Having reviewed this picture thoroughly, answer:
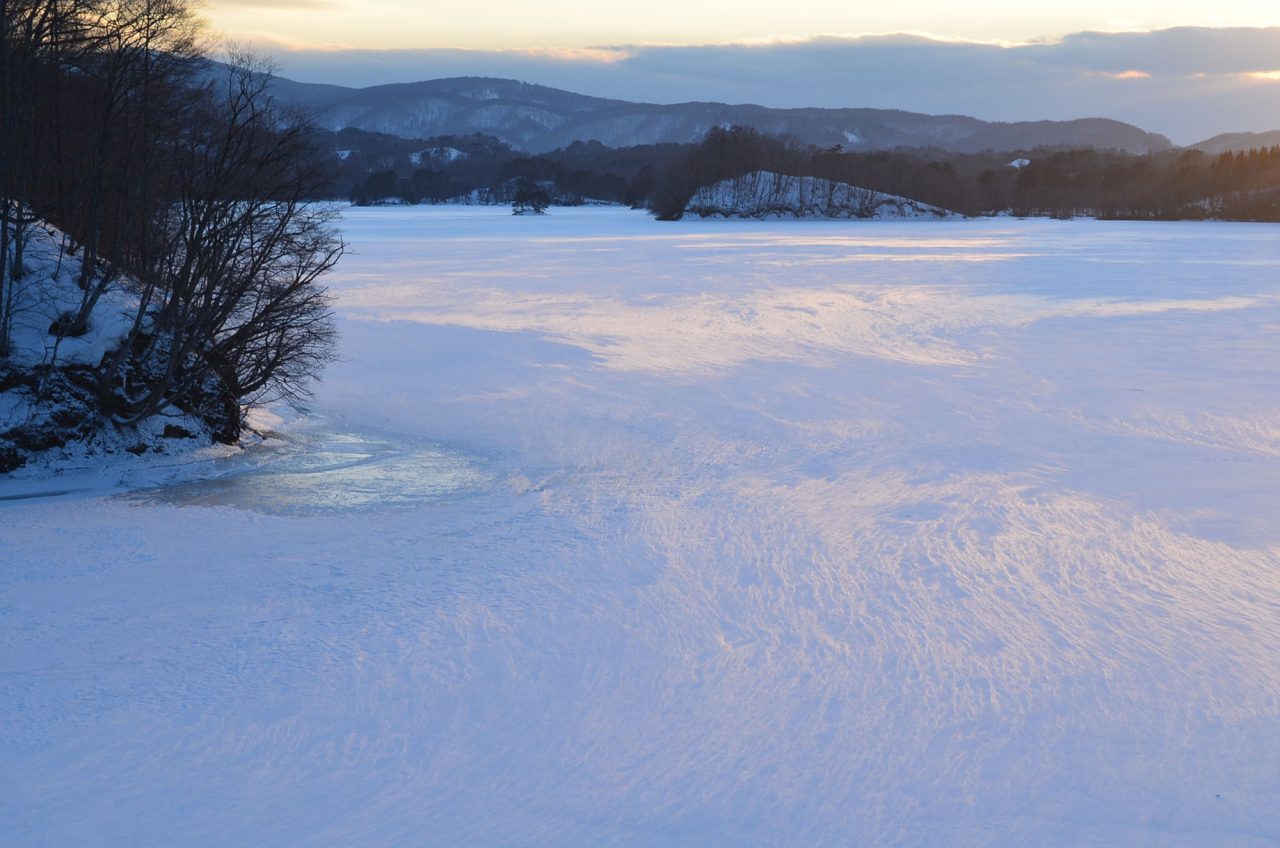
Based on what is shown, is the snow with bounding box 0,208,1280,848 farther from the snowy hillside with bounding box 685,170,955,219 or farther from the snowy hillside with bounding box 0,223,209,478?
the snowy hillside with bounding box 685,170,955,219

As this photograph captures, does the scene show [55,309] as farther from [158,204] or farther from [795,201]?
[795,201]

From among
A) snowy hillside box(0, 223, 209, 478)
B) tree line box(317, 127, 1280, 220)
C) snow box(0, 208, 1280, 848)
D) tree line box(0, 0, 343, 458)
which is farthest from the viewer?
tree line box(317, 127, 1280, 220)

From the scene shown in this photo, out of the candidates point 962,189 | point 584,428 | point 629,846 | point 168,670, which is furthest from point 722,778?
point 962,189

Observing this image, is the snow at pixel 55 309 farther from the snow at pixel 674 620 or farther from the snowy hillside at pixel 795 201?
the snowy hillside at pixel 795 201

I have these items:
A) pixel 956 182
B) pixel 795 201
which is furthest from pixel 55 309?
pixel 956 182

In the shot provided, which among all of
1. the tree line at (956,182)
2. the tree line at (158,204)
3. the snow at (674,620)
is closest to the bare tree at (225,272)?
the tree line at (158,204)

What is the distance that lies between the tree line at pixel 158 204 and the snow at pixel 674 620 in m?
1.23

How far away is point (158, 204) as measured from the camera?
1334 cm

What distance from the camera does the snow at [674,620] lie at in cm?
489

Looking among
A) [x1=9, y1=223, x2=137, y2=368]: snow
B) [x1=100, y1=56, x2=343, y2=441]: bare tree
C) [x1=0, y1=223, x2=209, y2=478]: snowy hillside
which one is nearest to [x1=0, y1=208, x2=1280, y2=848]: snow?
[x1=0, y1=223, x2=209, y2=478]: snowy hillside

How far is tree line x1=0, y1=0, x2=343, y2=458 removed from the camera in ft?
37.1

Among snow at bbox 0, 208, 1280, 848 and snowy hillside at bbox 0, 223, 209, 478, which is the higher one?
snowy hillside at bbox 0, 223, 209, 478

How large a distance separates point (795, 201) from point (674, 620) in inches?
3891

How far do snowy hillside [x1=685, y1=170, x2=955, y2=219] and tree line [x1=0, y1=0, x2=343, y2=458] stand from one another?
85758 mm
